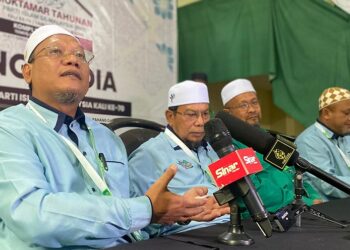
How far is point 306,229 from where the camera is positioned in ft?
3.41

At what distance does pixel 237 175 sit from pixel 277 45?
269cm

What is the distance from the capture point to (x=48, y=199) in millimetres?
801

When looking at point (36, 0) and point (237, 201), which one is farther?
point (36, 0)

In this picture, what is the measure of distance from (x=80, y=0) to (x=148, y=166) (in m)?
1.74

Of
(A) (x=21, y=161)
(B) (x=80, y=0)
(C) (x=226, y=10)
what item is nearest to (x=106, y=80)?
(B) (x=80, y=0)

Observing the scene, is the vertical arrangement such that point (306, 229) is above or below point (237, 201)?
below

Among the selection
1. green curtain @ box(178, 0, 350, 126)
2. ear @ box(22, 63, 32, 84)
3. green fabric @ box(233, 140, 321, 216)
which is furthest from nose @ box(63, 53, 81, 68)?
green curtain @ box(178, 0, 350, 126)

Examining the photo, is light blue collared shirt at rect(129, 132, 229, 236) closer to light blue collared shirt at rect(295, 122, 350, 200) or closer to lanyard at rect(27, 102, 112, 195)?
lanyard at rect(27, 102, 112, 195)

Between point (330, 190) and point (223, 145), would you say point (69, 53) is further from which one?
point (330, 190)

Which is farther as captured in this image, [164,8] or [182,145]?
[164,8]

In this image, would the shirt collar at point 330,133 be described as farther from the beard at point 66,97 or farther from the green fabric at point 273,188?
the beard at point 66,97

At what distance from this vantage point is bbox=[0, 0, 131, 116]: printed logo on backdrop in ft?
7.72

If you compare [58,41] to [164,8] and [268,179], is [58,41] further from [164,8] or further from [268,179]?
[164,8]

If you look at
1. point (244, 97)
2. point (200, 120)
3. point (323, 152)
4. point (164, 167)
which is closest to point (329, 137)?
point (323, 152)
